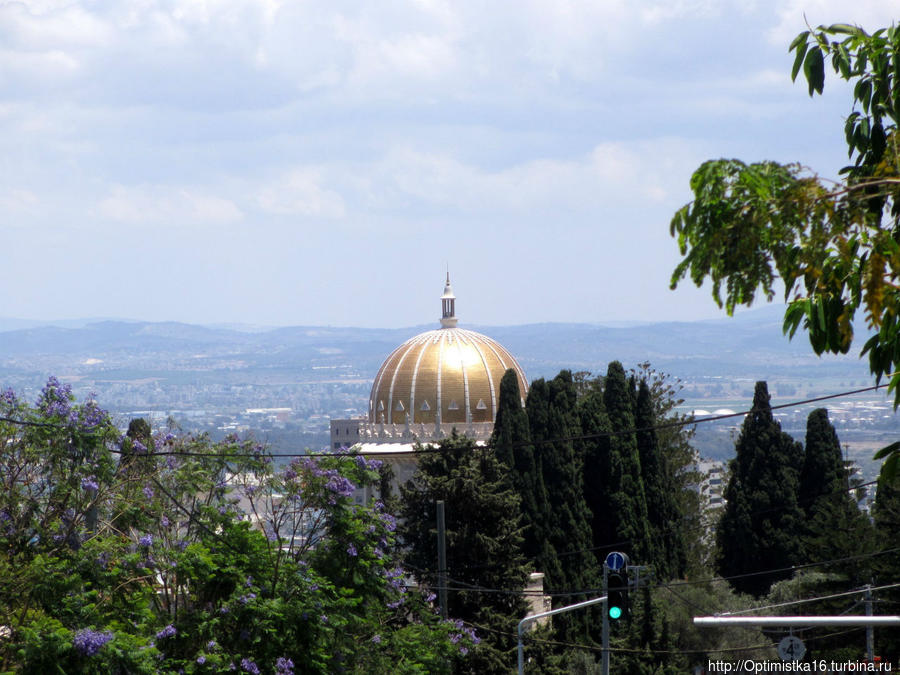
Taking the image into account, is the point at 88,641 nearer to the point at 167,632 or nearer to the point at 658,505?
the point at 167,632

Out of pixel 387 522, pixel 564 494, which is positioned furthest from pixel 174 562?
pixel 564 494

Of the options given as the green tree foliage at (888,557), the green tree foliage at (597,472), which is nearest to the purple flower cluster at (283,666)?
the green tree foliage at (888,557)

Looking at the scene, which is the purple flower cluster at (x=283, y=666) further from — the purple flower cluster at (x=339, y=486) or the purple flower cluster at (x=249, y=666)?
the purple flower cluster at (x=339, y=486)

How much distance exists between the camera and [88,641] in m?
13.4

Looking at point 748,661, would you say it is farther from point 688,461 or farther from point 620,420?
point 688,461

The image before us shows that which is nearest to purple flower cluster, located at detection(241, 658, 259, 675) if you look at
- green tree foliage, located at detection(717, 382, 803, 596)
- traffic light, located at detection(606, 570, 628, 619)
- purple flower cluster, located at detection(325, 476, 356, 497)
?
purple flower cluster, located at detection(325, 476, 356, 497)

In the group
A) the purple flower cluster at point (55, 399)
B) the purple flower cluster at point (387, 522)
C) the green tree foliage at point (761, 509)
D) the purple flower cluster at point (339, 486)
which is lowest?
the green tree foliage at point (761, 509)

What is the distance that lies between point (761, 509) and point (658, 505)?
329cm

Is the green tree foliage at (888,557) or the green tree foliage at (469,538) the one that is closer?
the green tree foliage at (888,557)

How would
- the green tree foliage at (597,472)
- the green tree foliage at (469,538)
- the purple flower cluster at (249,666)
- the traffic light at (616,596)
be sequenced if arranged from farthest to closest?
the green tree foliage at (597,472) → the green tree foliage at (469,538) → the traffic light at (616,596) → the purple flower cluster at (249,666)

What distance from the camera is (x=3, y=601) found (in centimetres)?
1509

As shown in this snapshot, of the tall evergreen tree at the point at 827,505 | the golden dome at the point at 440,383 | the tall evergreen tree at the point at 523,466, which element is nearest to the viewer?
the tall evergreen tree at the point at 827,505

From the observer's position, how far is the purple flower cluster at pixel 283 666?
15890mm

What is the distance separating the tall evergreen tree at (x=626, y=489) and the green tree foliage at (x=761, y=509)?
3.61 metres
